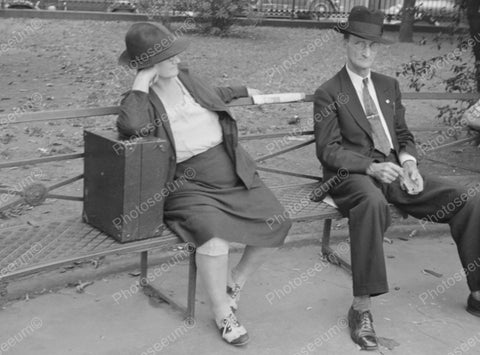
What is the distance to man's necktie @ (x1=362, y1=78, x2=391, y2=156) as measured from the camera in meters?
4.41

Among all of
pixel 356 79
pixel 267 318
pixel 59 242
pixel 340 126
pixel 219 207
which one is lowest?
pixel 267 318

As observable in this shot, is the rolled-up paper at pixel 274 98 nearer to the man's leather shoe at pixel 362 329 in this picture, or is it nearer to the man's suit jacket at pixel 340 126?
the man's suit jacket at pixel 340 126

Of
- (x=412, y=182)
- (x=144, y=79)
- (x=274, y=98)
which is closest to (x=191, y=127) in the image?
(x=144, y=79)

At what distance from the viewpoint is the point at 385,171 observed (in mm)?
4129

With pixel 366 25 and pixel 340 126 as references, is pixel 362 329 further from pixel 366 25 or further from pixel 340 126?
pixel 366 25

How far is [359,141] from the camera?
4.37 meters

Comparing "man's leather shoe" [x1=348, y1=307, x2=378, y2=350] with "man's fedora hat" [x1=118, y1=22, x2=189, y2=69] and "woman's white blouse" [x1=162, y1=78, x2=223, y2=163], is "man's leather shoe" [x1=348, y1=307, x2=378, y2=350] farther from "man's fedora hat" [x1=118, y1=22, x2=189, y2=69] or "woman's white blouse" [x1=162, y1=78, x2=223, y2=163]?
"man's fedora hat" [x1=118, y1=22, x2=189, y2=69]

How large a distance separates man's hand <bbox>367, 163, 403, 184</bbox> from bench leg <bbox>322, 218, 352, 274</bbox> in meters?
0.67

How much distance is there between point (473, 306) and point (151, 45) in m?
2.22

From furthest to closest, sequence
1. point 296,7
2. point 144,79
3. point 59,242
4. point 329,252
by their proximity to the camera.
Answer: point 296,7 < point 329,252 < point 144,79 < point 59,242

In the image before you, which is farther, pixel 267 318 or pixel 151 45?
pixel 267 318

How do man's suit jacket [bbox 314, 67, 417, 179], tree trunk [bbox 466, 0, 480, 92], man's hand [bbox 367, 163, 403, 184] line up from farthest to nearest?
tree trunk [bbox 466, 0, 480, 92]
man's suit jacket [bbox 314, 67, 417, 179]
man's hand [bbox 367, 163, 403, 184]

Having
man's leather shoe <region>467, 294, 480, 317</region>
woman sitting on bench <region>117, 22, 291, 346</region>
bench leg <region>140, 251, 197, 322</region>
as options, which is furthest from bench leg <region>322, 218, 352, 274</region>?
bench leg <region>140, 251, 197, 322</region>

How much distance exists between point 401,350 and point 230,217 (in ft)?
3.49
